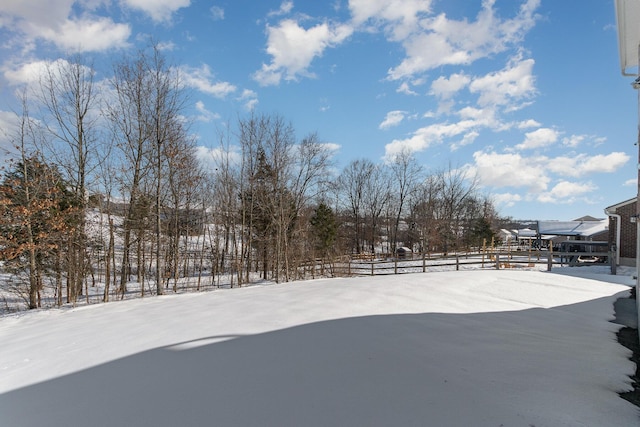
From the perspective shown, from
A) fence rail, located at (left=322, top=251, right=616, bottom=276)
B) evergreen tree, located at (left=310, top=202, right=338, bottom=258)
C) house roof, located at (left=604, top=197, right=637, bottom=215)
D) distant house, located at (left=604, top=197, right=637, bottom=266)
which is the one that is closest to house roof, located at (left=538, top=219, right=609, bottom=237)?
fence rail, located at (left=322, top=251, right=616, bottom=276)

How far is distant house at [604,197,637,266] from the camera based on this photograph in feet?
55.8

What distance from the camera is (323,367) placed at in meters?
3.15

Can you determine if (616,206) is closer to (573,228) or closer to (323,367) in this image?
(573,228)

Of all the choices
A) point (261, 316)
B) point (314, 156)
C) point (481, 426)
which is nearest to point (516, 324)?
point (481, 426)

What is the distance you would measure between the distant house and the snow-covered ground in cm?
1539

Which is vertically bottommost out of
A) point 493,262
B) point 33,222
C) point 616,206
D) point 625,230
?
point 493,262

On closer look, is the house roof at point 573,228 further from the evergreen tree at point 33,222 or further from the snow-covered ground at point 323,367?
the evergreen tree at point 33,222

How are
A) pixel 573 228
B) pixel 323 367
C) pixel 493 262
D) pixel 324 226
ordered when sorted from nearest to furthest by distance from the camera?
1. pixel 323 367
2. pixel 493 262
3. pixel 324 226
4. pixel 573 228

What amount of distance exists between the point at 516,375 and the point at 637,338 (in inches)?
121

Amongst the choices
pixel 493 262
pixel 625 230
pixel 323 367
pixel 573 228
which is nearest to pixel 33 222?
pixel 323 367

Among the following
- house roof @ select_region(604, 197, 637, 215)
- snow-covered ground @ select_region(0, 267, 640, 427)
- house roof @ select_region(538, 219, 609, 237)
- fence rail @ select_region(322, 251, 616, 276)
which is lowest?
fence rail @ select_region(322, 251, 616, 276)

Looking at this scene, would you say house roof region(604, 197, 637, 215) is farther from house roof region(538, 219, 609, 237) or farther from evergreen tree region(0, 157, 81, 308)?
evergreen tree region(0, 157, 81, 308)

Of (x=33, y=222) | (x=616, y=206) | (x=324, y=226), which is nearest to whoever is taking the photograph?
(x=33, y=222)

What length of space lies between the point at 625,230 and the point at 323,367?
71.4ft
